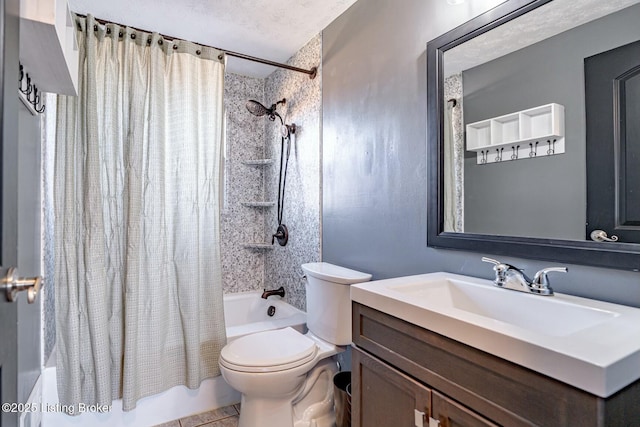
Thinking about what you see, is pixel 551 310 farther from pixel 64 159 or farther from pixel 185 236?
pixel 64 159

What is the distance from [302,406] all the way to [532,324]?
128 cm

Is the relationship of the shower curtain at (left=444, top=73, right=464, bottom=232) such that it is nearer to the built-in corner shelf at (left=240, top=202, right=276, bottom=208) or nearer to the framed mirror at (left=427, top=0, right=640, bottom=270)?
the framed mirror at (left=427, top=0, right=640, bottom=270)

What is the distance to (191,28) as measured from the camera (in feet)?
7.36

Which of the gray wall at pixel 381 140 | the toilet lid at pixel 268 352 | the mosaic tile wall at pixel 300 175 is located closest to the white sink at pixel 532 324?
the gray wall at pixel 381 140

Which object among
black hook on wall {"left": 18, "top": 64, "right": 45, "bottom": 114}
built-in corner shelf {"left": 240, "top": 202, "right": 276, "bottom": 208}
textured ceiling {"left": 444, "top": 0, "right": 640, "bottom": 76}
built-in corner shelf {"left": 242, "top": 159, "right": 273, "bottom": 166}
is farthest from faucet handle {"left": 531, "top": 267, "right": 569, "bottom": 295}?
built-in corner shelf {"left": 242, "top": 159, "right": 273, "bottom": 166}

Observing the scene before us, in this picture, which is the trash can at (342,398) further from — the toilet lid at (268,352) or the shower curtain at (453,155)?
the shower curtain at (453,155)

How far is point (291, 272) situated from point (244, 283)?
0.59m

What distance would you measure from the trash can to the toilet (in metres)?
0.11

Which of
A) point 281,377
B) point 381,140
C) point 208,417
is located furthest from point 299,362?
point 381,140

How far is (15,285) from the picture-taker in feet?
2.14

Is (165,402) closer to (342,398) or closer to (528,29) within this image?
(342,398)

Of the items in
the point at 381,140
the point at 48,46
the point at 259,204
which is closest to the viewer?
the point at 48,46

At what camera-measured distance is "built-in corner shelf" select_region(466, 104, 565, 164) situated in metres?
1.10

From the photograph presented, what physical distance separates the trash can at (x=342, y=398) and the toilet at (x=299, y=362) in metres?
0.11
